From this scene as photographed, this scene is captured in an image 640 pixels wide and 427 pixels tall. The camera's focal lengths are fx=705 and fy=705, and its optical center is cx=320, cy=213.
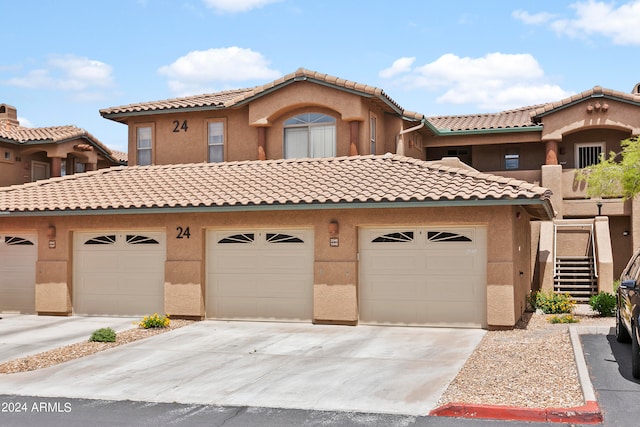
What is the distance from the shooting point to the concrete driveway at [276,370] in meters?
10.1

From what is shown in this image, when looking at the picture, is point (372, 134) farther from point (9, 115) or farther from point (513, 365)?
point (9, 115)

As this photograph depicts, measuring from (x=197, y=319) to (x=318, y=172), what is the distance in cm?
526

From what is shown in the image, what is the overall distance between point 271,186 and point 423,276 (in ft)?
15.7

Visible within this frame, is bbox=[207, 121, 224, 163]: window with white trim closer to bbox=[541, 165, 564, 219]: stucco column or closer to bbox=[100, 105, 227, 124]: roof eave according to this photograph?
bbox=[100, 105, 227, 124]: roof eave

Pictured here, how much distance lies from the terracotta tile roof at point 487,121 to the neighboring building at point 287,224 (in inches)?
184

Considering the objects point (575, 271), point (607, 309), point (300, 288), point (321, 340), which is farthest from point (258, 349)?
point (575, 271)

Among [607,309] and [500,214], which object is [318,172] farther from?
[607,309]

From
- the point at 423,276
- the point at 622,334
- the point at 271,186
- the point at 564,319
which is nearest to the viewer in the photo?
the point at 622,334

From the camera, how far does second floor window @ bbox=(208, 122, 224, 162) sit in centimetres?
2356

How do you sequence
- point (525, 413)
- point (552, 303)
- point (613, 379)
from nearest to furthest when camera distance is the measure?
point (525, 413)
point (613, 379)
point (552, 303)

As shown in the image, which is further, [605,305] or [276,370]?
[605,305]

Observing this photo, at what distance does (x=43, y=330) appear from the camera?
1736 centimetres

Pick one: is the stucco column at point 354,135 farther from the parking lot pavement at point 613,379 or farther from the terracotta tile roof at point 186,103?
the parking lot pavement at point 613,379

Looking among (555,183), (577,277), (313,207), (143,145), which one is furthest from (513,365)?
(143,145)
